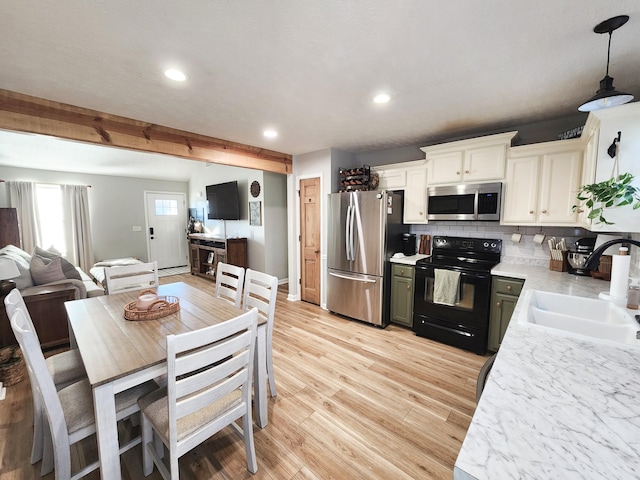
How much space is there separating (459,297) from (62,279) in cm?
448

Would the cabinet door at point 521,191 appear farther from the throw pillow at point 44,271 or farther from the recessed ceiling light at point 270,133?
the throw pillow at point 44,271

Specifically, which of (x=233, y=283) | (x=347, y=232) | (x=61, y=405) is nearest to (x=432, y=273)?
(x=347, y=232)

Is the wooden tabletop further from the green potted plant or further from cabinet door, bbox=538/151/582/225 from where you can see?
cabinet door, bbox=538/151/582/225

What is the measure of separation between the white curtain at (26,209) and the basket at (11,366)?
12.3ft

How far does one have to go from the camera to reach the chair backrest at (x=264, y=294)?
76.5 inches

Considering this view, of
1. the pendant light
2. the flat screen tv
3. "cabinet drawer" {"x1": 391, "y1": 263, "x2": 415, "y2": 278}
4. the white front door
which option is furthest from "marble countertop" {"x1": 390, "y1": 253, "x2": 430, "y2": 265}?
the white front door

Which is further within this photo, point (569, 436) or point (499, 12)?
point (499, 12)

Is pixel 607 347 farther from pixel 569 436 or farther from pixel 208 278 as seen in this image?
pixel 208 278

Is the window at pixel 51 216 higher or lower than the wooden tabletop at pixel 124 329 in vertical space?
higher

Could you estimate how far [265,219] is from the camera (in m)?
5.21

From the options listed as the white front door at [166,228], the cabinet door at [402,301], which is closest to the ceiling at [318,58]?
the cabinet door at [402,301]

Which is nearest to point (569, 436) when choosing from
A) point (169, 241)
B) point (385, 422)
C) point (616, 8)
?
point (385, 422)

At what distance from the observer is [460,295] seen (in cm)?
282

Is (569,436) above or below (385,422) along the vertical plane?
above
